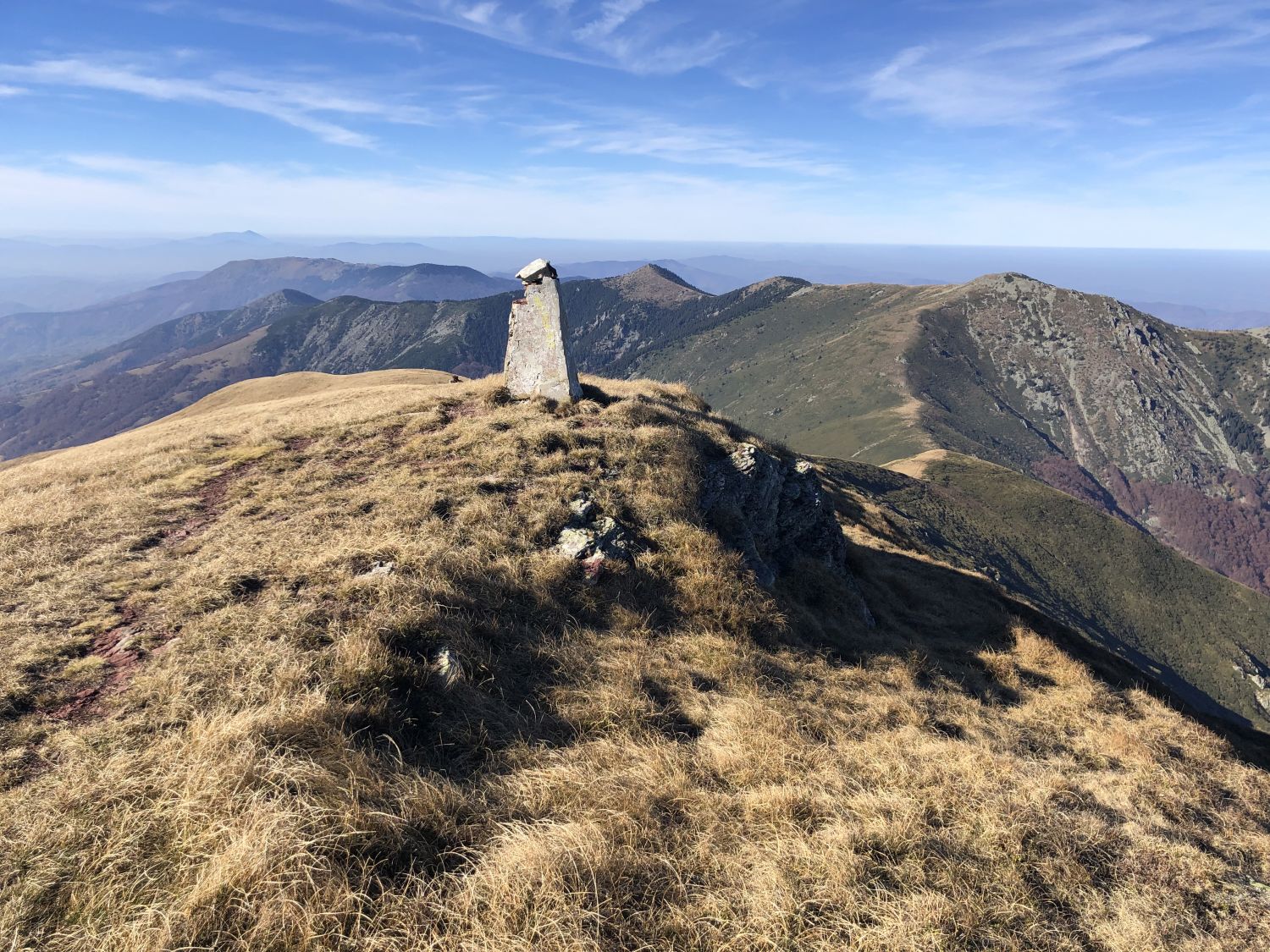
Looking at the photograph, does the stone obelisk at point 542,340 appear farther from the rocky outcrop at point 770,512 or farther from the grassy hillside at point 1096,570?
the grassy hillside at point 1096,570

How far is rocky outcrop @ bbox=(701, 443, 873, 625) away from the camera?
51.1 ft

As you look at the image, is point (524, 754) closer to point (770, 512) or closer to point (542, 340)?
point (770, 512)

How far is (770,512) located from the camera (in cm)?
1834

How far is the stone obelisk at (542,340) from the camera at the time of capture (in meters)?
19.1

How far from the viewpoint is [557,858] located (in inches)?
185

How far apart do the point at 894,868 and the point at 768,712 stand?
3329 millimetres

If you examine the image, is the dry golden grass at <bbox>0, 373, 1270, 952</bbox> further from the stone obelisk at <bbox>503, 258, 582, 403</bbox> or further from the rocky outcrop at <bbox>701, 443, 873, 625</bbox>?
the stone obelisk at <bbox>503, 258, 582, 403</bbox>

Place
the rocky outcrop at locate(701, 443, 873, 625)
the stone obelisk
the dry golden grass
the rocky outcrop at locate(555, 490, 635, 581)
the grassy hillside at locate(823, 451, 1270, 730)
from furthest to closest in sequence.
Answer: the grassy hillside at locate(823, 451, 1270, 730)
the stone obelisk
the rocky outcrop at locate(701, 443, 873, 625)
the rocky outcrop at locate(555, 490, 635, 581)
the dry golden grass

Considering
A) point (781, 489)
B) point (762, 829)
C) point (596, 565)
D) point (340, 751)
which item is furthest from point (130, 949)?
point (781, 489)

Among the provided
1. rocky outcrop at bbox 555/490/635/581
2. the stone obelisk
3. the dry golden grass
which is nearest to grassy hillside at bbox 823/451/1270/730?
the stone obelisk

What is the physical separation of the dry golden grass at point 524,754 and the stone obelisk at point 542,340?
495 centimetres

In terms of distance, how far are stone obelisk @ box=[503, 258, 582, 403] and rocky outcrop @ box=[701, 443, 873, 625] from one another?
6.09 meters

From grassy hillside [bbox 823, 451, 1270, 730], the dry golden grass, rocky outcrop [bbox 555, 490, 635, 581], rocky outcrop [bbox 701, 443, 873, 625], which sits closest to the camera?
the dry golden grass

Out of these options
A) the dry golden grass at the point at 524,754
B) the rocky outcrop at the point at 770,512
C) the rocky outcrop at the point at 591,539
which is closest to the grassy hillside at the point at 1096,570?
the rocky outcrop at the point at 770,512
